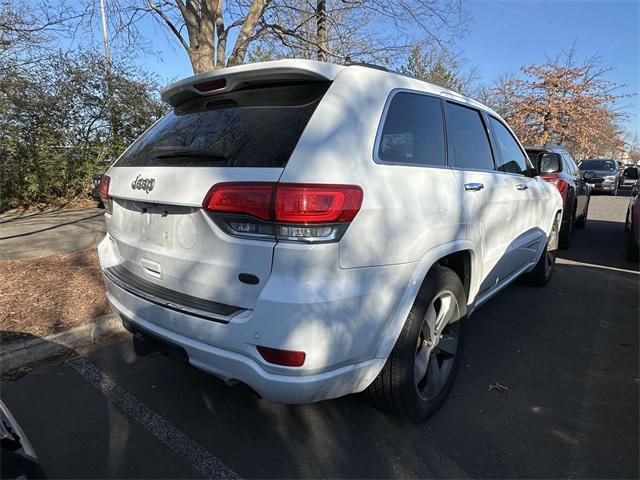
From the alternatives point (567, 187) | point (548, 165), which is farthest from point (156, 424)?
point (567, 187)

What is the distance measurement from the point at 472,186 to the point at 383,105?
94cm

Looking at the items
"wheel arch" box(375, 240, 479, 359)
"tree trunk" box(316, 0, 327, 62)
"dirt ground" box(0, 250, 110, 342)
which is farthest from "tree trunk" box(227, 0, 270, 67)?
"wheel arch" box(375, 240, 479, 359)

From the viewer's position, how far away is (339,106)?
200cm

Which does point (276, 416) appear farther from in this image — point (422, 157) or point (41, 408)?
point (422, 157)

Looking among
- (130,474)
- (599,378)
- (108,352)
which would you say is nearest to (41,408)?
(108,352)

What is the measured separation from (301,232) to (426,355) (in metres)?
1.30

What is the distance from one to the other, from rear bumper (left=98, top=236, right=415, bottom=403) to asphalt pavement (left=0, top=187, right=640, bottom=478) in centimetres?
56

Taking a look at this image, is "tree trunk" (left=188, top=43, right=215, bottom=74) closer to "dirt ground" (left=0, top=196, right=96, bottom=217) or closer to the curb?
the curb

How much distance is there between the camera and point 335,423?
253cm

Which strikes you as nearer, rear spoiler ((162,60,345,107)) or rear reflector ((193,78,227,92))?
rear spoiler ((162,60,345,107))

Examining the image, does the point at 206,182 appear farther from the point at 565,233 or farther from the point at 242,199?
the point at 565,233

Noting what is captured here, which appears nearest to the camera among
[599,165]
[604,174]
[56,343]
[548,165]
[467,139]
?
[467,139]

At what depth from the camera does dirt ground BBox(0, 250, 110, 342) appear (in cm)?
356

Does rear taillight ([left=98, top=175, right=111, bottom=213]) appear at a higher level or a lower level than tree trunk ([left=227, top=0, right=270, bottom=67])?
lower
